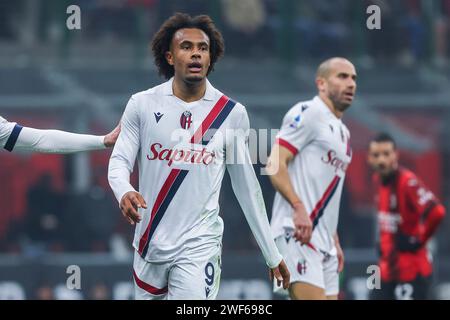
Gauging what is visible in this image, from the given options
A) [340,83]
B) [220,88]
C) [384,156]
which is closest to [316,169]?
[340,83]

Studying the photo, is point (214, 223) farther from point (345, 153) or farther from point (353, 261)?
point (353, 261)

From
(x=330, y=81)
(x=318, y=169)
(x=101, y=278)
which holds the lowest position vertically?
(x=101, y=278)

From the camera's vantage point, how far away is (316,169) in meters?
10.9

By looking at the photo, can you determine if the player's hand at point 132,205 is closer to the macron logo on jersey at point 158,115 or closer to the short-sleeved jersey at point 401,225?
the macron logo on jersey at point 158,115

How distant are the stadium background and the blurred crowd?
2 cm

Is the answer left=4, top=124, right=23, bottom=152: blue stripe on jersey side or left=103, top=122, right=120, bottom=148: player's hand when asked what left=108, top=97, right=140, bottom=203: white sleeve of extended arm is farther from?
left=4, top=124, right=23, bottom=152: blue stripe on jersey side

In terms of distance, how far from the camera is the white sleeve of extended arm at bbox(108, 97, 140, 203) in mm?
8547

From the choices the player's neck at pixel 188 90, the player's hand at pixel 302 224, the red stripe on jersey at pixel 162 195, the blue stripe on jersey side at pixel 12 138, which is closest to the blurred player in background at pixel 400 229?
the player's hand at pixel 302 224

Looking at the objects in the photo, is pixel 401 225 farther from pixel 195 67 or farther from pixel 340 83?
pixel 195 67

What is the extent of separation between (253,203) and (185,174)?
504 mm

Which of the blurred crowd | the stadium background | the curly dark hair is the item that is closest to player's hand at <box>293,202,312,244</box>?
the curly dark hair
